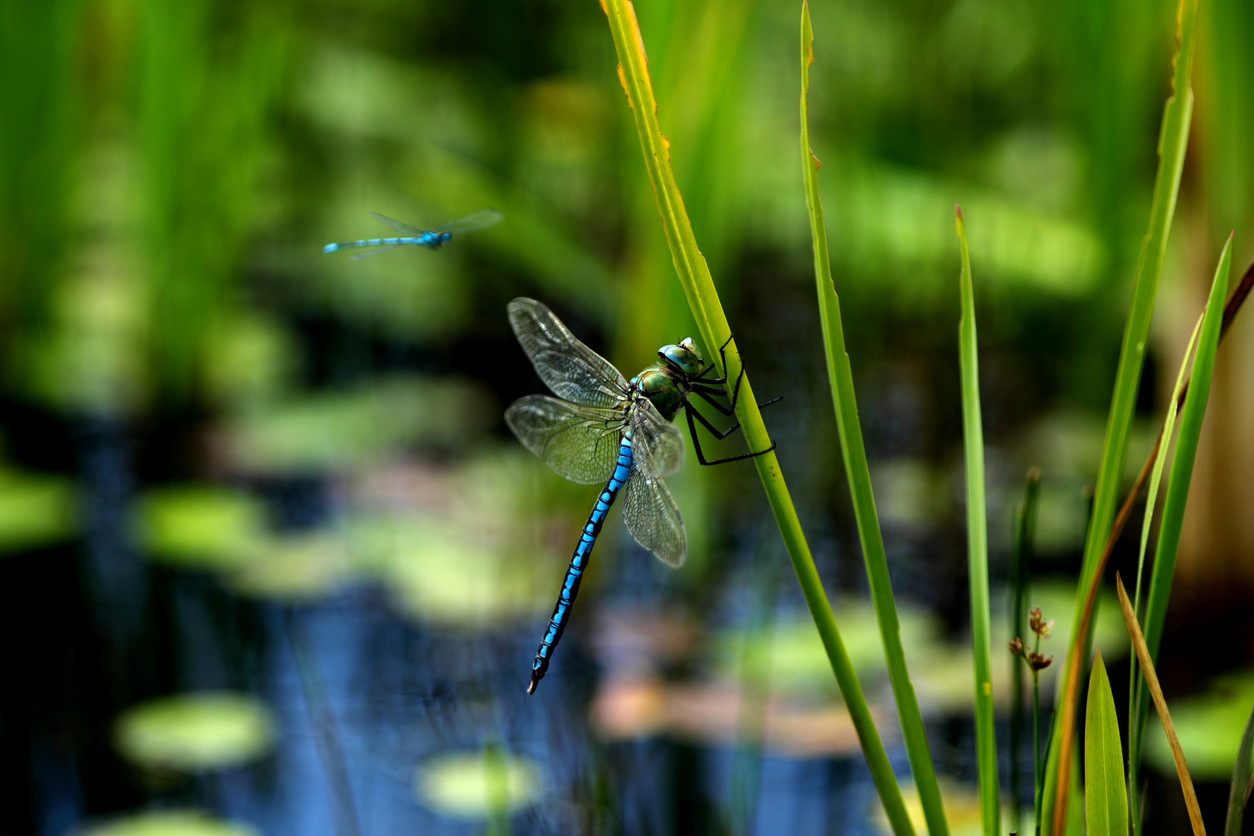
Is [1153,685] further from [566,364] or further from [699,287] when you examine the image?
[566,364]

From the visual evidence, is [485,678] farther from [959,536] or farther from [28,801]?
[959,536]

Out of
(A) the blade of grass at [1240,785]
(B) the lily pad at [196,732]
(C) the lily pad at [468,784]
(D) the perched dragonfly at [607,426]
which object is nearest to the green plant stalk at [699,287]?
(A) the blade of grass at [1240,785]

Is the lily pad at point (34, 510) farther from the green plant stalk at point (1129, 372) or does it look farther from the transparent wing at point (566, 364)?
the green plant stalk at point (1129, 372)

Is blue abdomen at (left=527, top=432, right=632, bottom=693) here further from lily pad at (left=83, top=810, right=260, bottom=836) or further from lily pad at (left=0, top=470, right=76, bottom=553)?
lily pad at (left=0, top=470, right=76, bottom=553)

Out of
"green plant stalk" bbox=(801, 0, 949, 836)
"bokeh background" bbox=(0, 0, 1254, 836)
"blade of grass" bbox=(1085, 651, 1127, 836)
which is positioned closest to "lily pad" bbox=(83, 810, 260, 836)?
"bokeh background" bbox=(0, 0, 1254, 836)

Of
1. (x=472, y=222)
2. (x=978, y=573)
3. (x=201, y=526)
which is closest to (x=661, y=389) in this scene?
(x=472, y=222)
